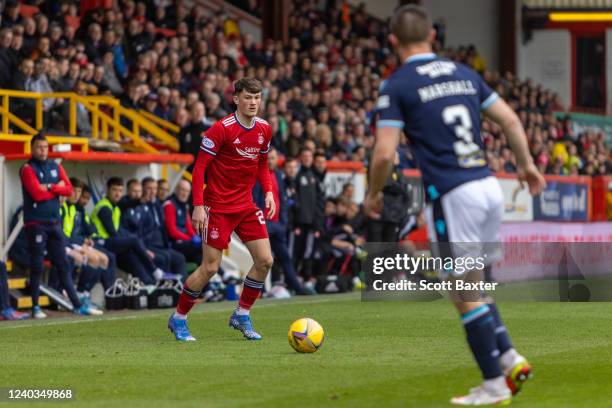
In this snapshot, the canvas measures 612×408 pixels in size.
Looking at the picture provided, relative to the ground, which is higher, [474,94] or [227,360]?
[474,94]

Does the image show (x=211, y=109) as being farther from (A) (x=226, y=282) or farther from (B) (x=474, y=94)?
(B) (x=474, y=94)

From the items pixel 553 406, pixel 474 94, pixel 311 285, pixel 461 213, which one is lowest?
pixel 311 285

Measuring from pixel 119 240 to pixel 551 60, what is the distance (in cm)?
3101

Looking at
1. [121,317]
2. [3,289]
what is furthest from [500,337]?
[3,289]

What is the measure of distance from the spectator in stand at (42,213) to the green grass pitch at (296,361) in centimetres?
93

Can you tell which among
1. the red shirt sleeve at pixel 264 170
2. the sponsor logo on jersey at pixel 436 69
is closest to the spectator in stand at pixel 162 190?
the red shirt sleeve at pixel 264 170

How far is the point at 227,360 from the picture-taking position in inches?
393

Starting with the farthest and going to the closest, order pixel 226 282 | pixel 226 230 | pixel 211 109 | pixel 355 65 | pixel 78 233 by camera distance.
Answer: pixel 355 65, pixel 211 109, pixel 226 282, pixel 78 233, pixel 226 230

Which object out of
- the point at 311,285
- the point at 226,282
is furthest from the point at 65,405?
the point at 311,285

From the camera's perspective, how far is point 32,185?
50.6 ft

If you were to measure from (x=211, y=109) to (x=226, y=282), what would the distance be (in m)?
3.82

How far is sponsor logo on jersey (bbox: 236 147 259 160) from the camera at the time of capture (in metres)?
11.9

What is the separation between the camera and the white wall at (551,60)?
45.5 meters

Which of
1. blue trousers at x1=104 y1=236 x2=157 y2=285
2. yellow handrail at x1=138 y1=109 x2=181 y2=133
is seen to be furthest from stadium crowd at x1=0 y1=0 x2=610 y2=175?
blue trousers at x1=104 y1=236 x2=157 y2=285
